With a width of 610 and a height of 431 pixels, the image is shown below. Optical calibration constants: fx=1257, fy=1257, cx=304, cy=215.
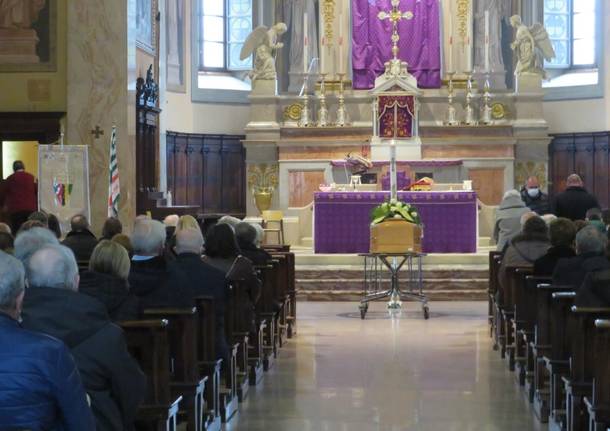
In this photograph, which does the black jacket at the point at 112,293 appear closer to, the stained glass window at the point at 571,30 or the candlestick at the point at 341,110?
the candlestick at the point at 341,110

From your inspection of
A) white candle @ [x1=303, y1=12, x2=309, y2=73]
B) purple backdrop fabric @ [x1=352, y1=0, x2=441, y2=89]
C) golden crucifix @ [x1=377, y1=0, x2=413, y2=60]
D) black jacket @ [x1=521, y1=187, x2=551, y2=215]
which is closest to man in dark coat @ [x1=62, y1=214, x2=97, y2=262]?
black jacket @ [x1=521, y1=187, x2=551, y2=215]

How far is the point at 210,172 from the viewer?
985 inches

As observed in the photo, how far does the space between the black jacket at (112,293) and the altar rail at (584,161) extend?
61.7 feet

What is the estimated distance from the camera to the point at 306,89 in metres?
24.1

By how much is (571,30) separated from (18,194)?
14443mm

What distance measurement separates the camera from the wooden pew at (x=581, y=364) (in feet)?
21.9

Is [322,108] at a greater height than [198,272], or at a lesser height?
greater

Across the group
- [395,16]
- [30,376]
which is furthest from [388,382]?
[395,16]

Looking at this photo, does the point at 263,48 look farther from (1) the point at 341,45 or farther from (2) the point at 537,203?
(2) the point at 537,203

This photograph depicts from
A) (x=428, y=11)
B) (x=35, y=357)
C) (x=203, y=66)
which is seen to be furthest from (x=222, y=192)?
(x=35, y=357)

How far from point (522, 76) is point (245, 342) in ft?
48.8

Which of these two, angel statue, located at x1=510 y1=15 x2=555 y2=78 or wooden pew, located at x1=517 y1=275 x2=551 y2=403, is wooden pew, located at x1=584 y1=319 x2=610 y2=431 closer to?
wooden pew, located at x1=517 y1=275 x2=551 y2=403

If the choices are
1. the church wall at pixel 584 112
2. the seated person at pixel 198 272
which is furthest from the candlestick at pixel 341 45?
the seated person at pixel 198 272

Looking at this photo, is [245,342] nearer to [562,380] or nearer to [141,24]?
[562,380]
